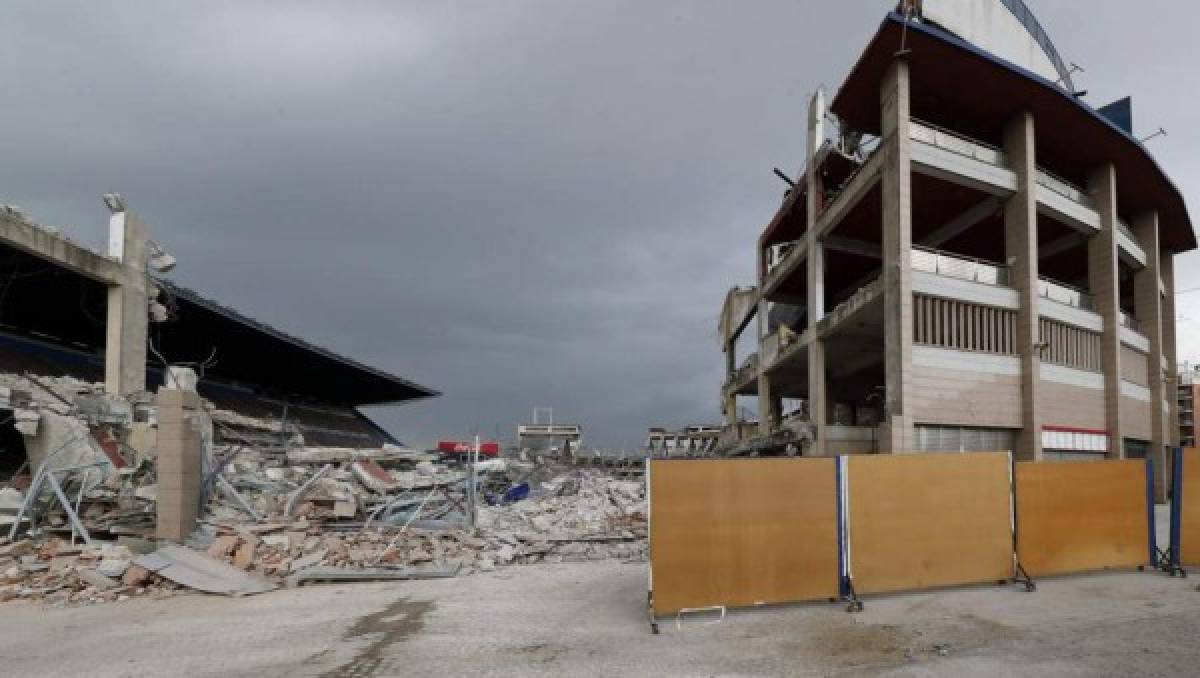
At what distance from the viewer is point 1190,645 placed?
22.4 feet

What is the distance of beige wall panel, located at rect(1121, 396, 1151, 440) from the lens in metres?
Answer: 26.7

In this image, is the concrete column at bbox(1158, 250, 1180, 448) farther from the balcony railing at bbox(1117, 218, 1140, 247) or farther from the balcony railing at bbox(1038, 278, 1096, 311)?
the balcony railing at bbox(1038, 278, 1096, 311)

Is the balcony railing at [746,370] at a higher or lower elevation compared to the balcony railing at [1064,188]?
lower

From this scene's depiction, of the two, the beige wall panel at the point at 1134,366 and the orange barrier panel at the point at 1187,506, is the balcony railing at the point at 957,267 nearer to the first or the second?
the beige wall panel at the point at 1134,366

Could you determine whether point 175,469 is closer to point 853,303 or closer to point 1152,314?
point 853,303

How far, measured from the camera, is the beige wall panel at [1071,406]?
2314 cm

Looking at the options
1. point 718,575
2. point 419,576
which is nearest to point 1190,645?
point 718,575

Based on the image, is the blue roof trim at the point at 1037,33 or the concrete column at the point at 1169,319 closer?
the blue roof trim at the point at 1037,33

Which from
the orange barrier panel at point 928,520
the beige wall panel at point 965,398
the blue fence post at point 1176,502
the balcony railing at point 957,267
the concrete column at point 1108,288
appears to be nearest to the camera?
the orange barrier panel at point 928,520

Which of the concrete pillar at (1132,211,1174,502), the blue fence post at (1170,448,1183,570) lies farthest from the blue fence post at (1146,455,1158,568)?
the concrete pillar at (1132,211,1174,502)

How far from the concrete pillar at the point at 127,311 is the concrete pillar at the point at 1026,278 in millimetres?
31353

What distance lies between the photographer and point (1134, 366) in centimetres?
2944

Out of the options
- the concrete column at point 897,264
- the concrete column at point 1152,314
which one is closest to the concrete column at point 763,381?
the concrete column at point 897,264

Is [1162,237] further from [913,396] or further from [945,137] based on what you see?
[913,396]
